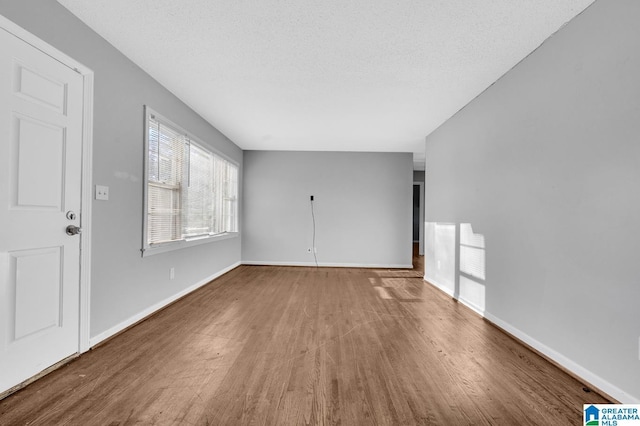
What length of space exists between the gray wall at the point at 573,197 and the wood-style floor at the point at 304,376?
0.30 metres

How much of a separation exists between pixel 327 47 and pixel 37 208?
2.38 metres

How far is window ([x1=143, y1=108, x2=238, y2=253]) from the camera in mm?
2930

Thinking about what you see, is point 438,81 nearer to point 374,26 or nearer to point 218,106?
point 374,26

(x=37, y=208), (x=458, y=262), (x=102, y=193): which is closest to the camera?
(x=37, y=208)

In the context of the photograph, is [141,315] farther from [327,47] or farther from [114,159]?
[327,47]

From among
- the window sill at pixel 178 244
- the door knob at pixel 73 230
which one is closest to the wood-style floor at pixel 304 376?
the window sill at pixel 178 244

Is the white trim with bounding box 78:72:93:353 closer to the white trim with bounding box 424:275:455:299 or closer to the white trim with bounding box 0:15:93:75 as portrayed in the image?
the white trim with bounding box 0:15:93:75

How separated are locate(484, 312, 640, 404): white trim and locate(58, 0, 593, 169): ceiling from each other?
242 centimetres

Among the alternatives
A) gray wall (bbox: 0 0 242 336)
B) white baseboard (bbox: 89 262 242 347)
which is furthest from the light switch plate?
white baseboard (bbox: 89 262 242 347)

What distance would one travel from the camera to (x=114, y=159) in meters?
2.37

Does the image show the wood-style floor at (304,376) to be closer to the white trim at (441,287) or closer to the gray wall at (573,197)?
the gray wall at (573,197)

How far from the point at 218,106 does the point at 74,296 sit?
2.61 m

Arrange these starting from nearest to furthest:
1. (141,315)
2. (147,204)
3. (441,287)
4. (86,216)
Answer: (86,216) → (141,315) → (147,204) → (441,287)

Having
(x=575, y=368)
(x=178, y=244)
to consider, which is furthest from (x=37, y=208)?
(x=575, y=368)
